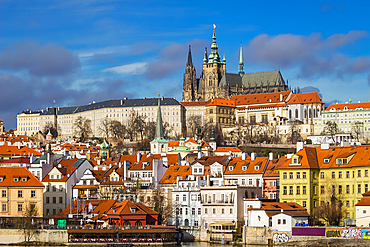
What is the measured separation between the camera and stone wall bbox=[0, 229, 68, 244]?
195 feet

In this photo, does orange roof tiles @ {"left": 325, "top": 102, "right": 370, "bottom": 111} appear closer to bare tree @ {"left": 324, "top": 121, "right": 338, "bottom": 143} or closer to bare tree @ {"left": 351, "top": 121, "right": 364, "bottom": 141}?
bare tree @ {"left": 351, "top": 121, "right": 364, "bottom": 141}

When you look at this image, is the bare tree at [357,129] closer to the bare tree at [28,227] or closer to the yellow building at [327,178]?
the yellow building at [327,178]

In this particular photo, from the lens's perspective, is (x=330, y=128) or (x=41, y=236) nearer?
(x=41, y=236)

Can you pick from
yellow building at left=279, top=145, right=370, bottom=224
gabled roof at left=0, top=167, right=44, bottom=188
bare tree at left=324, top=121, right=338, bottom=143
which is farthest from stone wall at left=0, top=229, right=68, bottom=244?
bare tree at left=324, top=121, right=338, bottom=143

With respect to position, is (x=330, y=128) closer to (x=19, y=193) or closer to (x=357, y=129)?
(x=357, y=129)

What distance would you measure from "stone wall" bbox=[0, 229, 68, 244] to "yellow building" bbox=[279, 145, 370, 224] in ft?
66.4

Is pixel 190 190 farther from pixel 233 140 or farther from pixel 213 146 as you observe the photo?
pixel 233 140

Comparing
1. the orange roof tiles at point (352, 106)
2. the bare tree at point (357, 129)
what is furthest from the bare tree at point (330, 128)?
the orange roof tiles at point (352, 106)

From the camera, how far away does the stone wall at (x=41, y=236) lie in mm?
59531

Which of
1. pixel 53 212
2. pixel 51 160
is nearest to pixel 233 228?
pixel 53 212

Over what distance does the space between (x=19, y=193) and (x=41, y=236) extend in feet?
42.8

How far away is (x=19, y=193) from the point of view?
71812mm

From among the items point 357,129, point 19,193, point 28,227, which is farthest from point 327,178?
point 357,129

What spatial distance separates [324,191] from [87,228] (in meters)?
21.6
